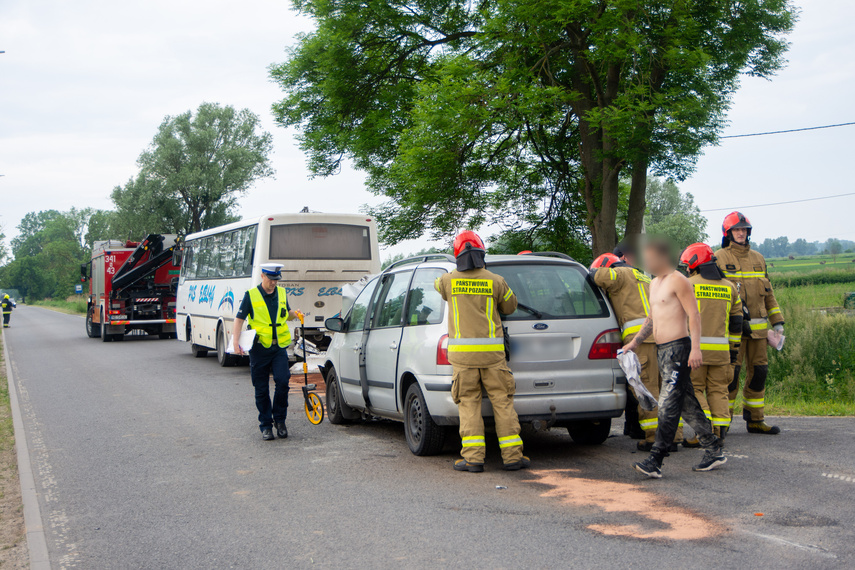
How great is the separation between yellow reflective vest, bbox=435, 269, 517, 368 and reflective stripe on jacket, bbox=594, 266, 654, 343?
37.4 inches

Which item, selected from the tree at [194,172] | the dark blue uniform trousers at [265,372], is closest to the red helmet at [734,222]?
the dark blue uniform trousers at [265,372]

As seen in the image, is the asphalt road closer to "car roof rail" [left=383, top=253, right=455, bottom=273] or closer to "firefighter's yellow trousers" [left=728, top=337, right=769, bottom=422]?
"firefighter's yellow trousers" [left=728, top=337, right=769, bottom=422]

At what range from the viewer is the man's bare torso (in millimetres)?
6078

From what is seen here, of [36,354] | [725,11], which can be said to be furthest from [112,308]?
[725,11]

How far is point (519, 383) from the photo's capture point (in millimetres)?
6469

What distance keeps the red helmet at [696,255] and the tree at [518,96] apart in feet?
32.1

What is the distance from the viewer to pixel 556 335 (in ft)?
21.6

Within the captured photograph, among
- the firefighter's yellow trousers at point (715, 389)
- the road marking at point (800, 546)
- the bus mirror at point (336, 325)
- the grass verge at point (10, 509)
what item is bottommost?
the grass verge at point (10, 509)

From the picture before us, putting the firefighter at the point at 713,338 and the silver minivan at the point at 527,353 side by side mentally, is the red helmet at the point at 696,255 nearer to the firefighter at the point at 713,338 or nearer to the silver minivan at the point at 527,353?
the firefighter at the point at 713,338

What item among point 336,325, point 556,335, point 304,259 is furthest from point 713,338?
point 304,259

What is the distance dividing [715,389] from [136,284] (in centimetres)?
2410

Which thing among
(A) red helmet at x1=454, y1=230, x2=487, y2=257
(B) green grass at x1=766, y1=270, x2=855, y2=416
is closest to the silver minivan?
(A) red helmet at x1=454, y1=230, x2=487, y2=257

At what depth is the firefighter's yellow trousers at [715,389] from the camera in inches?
269

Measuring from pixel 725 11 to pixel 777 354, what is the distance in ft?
32.0
